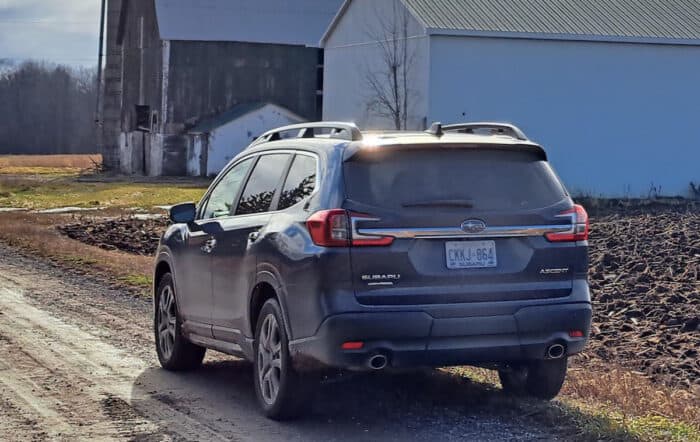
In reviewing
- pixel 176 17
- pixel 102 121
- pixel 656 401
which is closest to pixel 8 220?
pixel 656 401

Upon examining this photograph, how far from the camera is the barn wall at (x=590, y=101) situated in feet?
114

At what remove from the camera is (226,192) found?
31.3 ft

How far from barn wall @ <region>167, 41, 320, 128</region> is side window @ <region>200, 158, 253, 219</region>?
159 ft

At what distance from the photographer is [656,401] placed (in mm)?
8961

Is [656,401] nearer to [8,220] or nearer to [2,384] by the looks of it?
[2,384]

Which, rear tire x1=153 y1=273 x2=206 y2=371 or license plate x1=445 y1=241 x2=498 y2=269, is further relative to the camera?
rear tire x1=153 y1=273 x2=206 y2=371

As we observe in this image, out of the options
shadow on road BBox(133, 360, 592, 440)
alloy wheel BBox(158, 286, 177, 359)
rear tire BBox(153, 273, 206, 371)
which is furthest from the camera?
alloy wheel BBox(158, 286, 177, 359)

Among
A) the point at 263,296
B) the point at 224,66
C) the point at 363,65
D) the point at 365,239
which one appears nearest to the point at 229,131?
the point at 224,66

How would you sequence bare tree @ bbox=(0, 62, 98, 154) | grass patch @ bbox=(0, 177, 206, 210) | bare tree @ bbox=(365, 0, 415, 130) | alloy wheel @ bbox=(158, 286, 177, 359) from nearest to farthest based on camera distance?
1. alloy wheel @ bbox=(158, 286, 177, 359)
2. bare tree @ bbox=(365, 0, 415, 130)
3. grass patch @ bbox=(0, 177, 206, 210)
4. bare tree @ bbox=(0, 62, 98, 154)

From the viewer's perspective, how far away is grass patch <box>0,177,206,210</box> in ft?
132

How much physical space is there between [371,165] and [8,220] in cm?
2502

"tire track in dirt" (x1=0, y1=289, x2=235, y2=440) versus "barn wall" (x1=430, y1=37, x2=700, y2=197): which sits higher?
"barn wall" (x1=430, y1=37, x2=700, y2=197)

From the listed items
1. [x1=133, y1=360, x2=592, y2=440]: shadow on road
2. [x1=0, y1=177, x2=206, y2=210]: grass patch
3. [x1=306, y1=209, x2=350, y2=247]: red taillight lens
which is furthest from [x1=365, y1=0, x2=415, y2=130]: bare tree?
[x1=306, y1=209, x2=350, y2=247]: red taillight lens

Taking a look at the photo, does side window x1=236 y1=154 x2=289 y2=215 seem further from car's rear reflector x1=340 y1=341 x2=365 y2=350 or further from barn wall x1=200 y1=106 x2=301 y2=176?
barn wall x1=200 y1=106 x2=301 y2=176
